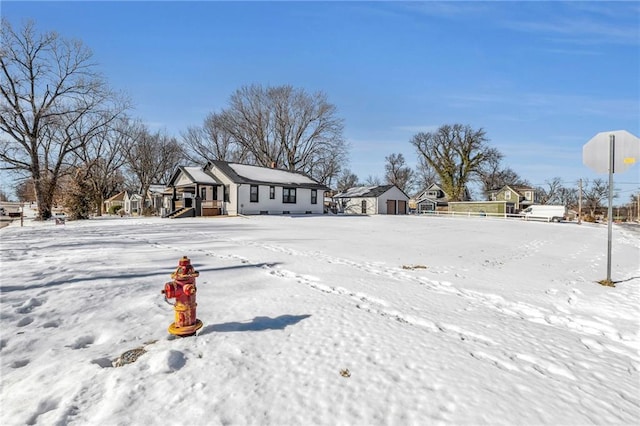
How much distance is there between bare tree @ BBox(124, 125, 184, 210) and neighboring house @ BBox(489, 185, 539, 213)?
178 feet

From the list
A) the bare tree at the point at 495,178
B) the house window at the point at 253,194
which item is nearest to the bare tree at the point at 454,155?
the bare tree at the point at 495,178

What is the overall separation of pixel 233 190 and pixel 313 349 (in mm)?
25489

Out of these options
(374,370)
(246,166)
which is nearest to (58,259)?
(374,370)

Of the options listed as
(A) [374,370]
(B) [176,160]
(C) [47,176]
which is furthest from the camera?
(B) [176,160]

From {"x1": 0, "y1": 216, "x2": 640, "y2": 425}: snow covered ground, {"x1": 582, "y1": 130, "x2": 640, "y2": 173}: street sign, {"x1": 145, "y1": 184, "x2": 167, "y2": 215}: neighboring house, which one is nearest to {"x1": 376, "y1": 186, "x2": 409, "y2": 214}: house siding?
{"x1": 145, "y1": 184, "x2": 167, "y2": 215}: neighboring house

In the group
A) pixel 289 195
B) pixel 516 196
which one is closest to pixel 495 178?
pixel 516 196

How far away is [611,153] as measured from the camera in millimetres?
6402

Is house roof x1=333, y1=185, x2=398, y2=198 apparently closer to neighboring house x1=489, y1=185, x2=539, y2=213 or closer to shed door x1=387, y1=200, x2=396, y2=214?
shed door x1=387, y1=200, x2=396, y2=214

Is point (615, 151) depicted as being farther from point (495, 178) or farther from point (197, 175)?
point (495, 178)

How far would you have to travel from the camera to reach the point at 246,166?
102ft

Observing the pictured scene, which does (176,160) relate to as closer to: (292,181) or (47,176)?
(47,176)

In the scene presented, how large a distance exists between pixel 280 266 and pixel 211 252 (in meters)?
2.48

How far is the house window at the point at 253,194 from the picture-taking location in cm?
2798

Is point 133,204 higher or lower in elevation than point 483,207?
higher
